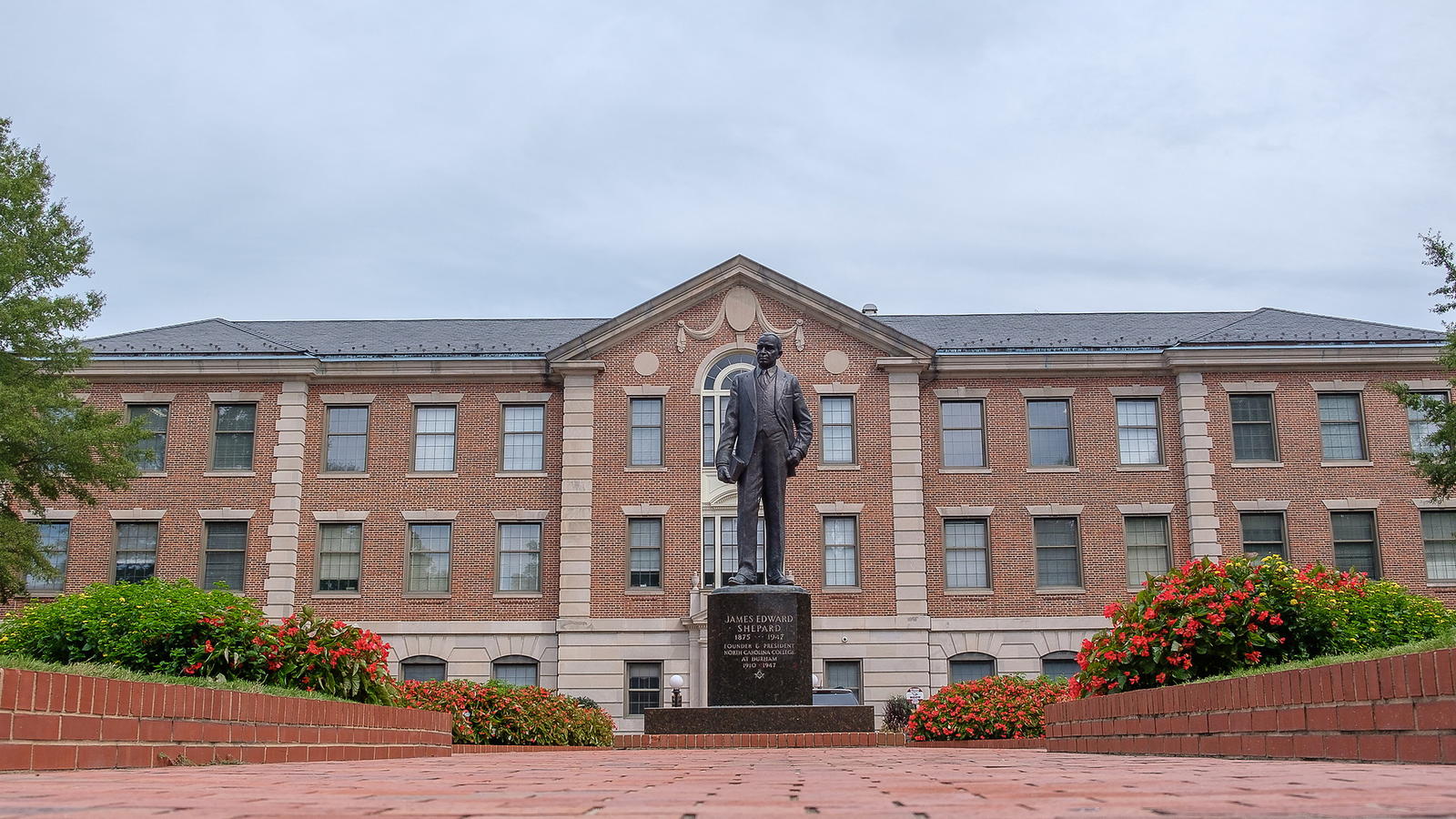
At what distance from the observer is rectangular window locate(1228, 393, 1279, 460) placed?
32.5 meters

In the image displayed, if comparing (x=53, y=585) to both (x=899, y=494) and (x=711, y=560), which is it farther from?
(x=899, y=494)

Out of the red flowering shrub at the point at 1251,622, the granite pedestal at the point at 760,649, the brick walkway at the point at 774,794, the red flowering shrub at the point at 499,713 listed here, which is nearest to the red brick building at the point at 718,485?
the red flowering shrub at the point at 499,713

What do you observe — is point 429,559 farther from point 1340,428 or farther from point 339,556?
point 1340,428

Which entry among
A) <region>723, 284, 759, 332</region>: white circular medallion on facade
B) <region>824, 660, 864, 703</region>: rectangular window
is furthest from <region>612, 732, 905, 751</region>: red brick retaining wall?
<region>723, 284, 759, 332</region>: white circular medallion on facade

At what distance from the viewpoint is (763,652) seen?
17.2 m

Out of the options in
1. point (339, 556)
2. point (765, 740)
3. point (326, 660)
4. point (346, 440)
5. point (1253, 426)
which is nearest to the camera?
point (326, 660)

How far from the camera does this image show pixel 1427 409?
26.8m

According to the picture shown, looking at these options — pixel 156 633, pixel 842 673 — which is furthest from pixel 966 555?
pixel 156 633

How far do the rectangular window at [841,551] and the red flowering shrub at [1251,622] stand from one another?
19.8 metres

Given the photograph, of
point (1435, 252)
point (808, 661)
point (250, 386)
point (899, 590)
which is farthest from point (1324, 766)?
point (250, 386)

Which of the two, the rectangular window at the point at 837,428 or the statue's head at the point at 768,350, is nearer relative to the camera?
the statue's head at the point at 768,350

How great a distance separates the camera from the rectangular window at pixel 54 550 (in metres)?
31.9

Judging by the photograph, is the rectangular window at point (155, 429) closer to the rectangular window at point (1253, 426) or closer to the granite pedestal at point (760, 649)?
the granite pedestal at point (760, 649)

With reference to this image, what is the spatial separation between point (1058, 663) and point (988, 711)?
13561 millimetres
